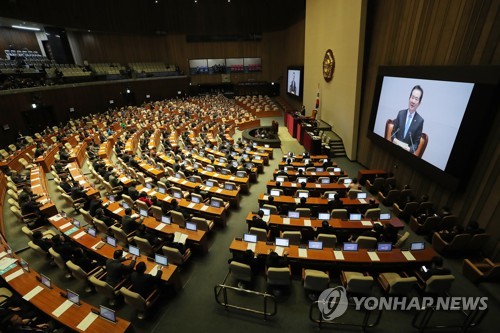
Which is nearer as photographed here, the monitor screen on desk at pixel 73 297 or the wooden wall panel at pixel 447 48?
the monitor screen on desk at pixel 73 297

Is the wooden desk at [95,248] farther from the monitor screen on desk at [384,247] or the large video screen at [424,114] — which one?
the large video screen at [424,114]

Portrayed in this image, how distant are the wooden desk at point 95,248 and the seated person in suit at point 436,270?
602 centimetres

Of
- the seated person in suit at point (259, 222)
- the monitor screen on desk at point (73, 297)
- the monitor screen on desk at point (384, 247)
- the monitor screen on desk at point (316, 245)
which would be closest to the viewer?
the monitor screen on desk at point (73, 297)

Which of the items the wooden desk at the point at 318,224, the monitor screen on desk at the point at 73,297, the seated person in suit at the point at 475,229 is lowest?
the wooden desk at the point at 318,224

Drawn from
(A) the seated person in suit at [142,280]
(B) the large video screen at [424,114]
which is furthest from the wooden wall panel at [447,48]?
(A) the seated person in suit at [142,280]

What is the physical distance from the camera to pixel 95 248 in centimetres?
709

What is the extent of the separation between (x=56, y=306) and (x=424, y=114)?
12.2m

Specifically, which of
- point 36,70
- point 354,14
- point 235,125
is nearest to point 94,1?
point 36,70

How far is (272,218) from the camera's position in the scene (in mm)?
8297

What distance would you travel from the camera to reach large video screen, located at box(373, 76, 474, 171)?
786 centimetres

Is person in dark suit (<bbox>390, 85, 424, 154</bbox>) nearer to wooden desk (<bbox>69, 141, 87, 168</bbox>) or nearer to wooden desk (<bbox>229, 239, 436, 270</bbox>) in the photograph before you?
wooden desk (<bbox>229, 239, 436, 270</bbox>)

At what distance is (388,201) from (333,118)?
9.20 m

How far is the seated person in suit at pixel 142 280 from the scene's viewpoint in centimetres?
563

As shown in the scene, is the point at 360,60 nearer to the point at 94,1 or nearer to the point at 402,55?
the point at 402,55
